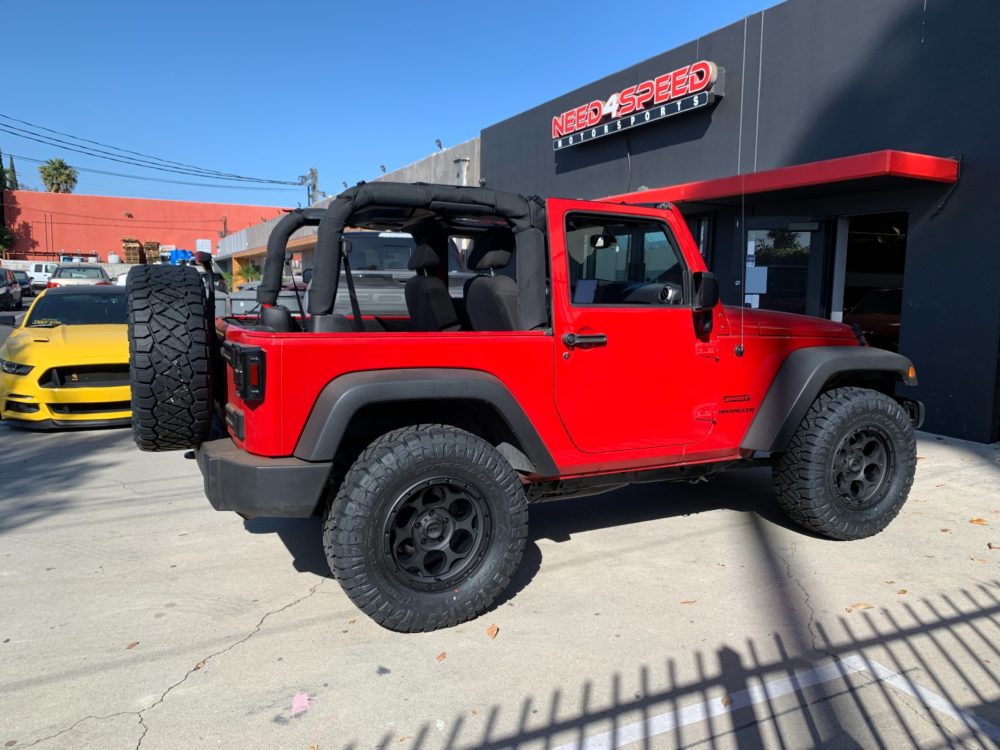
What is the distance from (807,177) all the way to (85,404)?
25.6ft

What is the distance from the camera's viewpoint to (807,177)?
7.69m

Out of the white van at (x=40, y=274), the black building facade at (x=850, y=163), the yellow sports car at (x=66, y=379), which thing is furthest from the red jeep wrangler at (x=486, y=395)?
the white van at (x=40, y=274)

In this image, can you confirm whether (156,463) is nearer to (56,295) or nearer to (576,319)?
(56,295)

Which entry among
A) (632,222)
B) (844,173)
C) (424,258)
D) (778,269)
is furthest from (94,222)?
(632,222)

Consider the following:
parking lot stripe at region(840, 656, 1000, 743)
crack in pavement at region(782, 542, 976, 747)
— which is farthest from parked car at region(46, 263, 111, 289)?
parking lot stripe at region(840, 656, 1000, 743)

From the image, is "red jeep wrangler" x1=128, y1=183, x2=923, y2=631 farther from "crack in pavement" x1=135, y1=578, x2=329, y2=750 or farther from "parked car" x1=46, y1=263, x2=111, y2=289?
"parked car" x1=46, y1=263, x2=111, y2=289

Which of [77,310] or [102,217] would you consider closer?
[77,310]

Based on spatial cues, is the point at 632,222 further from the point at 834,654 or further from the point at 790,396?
the point at 834,654

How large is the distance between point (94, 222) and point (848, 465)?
56485 mm

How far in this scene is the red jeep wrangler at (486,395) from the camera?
318 centimetres

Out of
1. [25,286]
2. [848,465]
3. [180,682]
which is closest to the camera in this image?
[180,682]

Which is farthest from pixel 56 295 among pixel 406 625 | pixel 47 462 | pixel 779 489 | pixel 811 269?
pixel 811 269

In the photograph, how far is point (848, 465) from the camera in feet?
14.8

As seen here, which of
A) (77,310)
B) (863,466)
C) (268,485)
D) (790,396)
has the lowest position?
(863,466)
